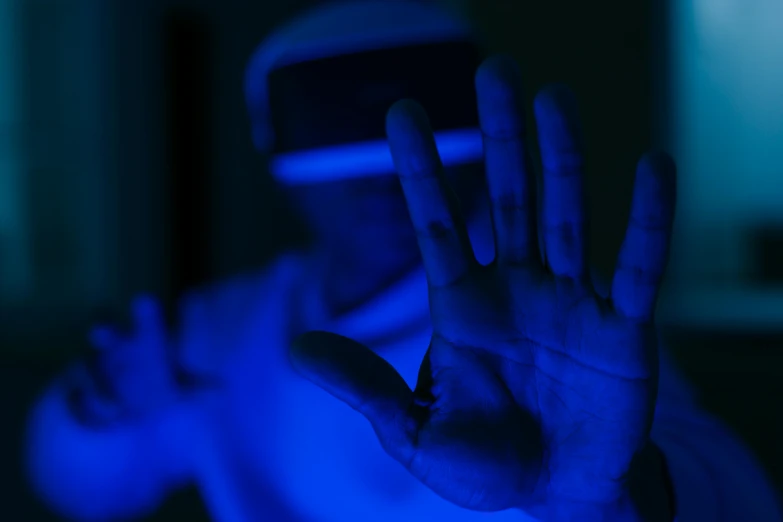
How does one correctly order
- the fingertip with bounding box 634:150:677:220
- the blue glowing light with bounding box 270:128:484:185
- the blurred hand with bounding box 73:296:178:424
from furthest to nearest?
1. the blurred hand with bounding box 73:296:178:424
2. the blue glowing light with bounding box 270:128:484:185
3. the fingertip with bounding box 634:150:677:220

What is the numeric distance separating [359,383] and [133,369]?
52 cm

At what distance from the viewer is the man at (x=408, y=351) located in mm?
374

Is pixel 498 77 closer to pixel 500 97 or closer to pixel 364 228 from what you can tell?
pixel 500 97

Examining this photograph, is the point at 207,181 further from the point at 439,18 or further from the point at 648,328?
the point at 648,328

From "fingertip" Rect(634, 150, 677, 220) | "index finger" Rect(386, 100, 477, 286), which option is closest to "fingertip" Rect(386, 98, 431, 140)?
"index finger" Rect(386, 100, 477, 286)

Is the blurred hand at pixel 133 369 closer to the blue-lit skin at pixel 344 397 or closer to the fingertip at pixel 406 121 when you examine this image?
the blue-lit skin at pixel 344 397

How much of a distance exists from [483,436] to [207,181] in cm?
101

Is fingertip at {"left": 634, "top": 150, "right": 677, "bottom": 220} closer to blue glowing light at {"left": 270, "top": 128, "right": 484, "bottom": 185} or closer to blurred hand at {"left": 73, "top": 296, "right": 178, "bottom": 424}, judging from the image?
blue glowing light at {"left": 270, "top": 128, "right": 484, "bottom": 185}

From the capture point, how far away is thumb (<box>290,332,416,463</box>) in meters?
0.37

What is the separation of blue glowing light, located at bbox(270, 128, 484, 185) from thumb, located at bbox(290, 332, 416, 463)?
258 mm

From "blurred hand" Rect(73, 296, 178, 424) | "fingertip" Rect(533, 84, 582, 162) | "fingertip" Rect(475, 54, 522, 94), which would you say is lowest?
"blurred hand" Rect(73, 296, 178, 424)

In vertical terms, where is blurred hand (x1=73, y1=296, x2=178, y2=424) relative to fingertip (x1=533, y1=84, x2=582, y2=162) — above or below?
below

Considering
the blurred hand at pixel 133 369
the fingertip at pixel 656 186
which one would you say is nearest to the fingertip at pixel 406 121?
the fingertip at pixel 656 186

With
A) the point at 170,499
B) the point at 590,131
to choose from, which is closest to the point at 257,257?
the point at 170,499
